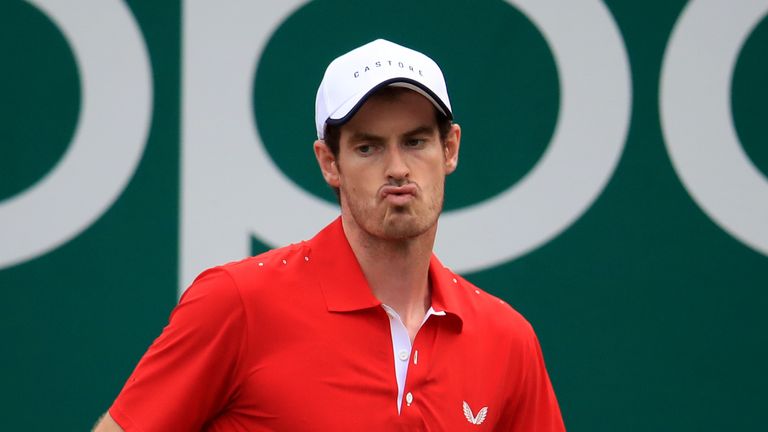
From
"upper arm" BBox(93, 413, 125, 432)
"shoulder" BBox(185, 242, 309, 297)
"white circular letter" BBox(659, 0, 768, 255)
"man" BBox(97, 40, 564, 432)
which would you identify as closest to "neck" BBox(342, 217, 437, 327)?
"man" BBox(97, 40, 564, 432)

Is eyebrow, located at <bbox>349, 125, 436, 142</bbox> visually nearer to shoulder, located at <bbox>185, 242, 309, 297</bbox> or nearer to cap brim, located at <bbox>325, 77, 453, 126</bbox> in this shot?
cap brim, located at <bbox>325, 77, 453, 126</bbox>

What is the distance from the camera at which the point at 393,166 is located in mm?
2283

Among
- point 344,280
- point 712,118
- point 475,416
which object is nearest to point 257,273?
point 344,280

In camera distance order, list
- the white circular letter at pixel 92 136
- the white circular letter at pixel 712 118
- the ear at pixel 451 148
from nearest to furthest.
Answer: the ear at pixel 451 148
the white circular letter at pixel 92 136
the white circular letter at pixel 712 118

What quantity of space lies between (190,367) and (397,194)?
1.58ft

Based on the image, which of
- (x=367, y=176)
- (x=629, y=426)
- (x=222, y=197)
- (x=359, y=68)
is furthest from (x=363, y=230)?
(x=629, y=426)

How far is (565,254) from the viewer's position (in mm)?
3920

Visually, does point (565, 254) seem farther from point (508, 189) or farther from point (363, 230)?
point (363, 230)

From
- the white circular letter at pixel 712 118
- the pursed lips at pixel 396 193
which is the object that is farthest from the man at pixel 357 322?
the white circular letter at pixel 712 118

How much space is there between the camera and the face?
2.29 metres

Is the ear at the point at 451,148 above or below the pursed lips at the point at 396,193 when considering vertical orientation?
above

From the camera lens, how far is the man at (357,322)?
2.24 metres

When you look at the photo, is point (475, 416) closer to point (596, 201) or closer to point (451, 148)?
point (451, 148)

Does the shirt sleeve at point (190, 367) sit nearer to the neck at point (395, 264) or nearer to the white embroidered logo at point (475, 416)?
the neck at point (395, 264)
